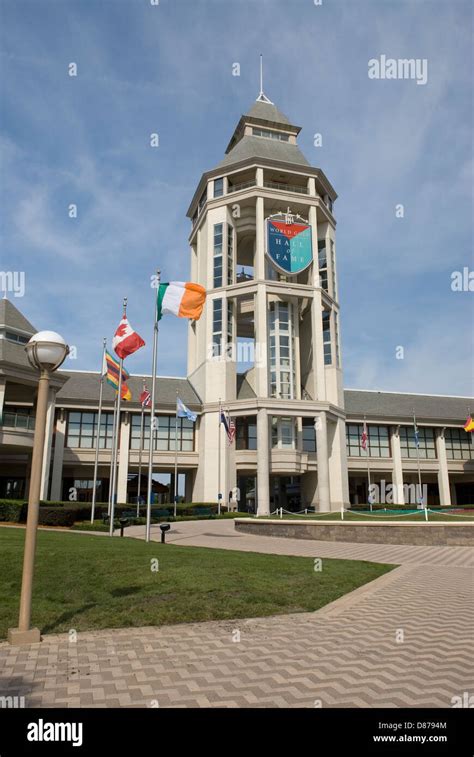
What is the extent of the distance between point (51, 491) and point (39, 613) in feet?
122

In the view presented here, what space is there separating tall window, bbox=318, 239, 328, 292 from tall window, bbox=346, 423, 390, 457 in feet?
52.4

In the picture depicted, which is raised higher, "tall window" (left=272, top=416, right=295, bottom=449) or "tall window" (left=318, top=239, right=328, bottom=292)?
"tall window" (left=318, top=239, right=328, bottom=292)

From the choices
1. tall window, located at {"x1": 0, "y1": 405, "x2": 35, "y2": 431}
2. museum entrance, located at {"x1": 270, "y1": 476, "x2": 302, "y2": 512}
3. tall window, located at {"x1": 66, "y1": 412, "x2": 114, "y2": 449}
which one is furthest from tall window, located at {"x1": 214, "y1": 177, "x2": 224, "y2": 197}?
tall window, located at {"x1": 0, "y1": 405, "x2": 35, "y2": 431}

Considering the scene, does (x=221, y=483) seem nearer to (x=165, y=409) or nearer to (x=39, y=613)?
(x=165, y=409)

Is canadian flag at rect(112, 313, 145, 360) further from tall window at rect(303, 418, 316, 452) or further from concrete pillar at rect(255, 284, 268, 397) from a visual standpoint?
tall window at rect(303, 418, 316, 452)

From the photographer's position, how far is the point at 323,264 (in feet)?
176

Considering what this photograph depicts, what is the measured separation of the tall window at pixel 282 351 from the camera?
48875 millimetres

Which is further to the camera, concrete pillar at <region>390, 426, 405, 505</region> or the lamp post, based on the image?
concrete pillar at <region>390, 426, 405, 505</region>

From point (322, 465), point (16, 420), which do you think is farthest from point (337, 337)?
point (16, 420)

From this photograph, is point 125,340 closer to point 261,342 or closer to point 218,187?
point 261,342

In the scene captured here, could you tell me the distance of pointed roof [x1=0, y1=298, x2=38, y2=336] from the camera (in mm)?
37219

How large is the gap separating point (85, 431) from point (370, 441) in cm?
3079
